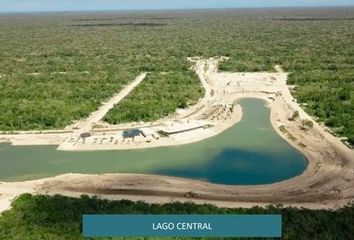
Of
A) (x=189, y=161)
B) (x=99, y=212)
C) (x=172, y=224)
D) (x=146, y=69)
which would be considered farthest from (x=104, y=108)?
(x=172, y=224)

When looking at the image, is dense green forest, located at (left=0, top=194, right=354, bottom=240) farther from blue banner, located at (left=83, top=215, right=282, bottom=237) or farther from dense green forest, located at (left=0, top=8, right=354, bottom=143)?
dense green forest, located at (left=0, top=8, right=354, bottom=143)

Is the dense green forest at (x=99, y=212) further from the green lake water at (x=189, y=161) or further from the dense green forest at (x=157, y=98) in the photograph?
the dense green forest at (x=157, y=98)

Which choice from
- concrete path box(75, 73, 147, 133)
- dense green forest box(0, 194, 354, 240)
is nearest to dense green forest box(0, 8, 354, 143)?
concrete path box(75, 73, 147, 133)

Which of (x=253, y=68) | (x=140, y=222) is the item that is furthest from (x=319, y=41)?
(x=140, y=222)

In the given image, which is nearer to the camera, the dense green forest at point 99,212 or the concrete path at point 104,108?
the dense green forest at point 99,212

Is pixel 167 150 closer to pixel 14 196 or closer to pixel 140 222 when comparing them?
pixel 14 196

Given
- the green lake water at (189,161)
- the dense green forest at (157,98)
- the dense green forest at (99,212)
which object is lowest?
the green lake water at (189,161)

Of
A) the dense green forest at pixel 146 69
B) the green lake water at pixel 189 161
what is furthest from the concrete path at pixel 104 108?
the green lake water at pixel 189 161
